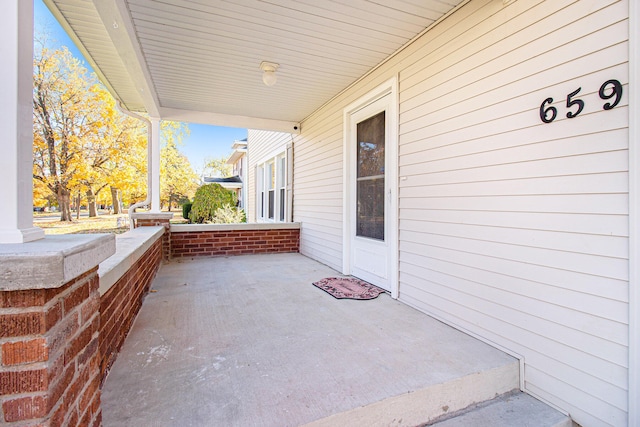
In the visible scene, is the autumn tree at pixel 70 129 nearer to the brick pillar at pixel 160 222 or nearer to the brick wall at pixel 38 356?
the brick pillar at pixel 160 222

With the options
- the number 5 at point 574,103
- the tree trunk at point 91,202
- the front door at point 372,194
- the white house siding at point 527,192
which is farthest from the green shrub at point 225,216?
the number 5 at point 574,103

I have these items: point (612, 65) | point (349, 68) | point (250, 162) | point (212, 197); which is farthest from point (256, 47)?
point (250, 162)

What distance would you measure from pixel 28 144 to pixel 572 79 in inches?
100

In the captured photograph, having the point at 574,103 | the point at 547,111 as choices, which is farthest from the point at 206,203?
the point at 574,103

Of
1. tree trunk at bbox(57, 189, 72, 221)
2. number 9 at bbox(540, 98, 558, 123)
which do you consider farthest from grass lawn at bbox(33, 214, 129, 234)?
number 9 at bbox(540, 98, 558, 123)

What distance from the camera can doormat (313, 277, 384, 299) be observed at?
3324mm

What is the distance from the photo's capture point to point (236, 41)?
3.00 m

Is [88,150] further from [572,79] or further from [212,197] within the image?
[572,79]

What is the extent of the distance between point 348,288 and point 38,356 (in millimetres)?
2996

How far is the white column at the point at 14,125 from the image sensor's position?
3.14ft

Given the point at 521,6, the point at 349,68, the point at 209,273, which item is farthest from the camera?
the point at 209,273

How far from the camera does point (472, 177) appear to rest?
7.75 ft

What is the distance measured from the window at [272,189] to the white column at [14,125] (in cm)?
554

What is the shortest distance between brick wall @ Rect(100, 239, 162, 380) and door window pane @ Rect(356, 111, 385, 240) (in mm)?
2473
